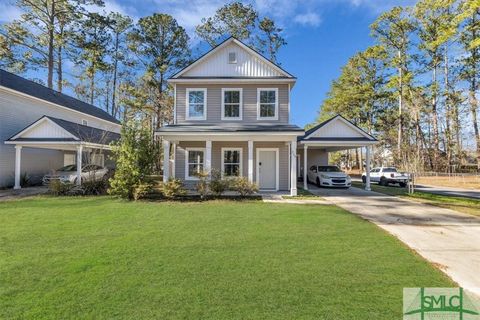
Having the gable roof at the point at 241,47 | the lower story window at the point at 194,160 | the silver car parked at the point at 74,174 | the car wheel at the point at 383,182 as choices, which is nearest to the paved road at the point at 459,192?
the car wheel at the point at 383,182

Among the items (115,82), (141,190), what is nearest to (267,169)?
(141,190)

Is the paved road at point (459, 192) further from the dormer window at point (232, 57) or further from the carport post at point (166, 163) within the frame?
the carport post at point (166, 163)

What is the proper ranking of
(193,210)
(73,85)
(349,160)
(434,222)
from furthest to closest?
(349,160) → (73,85) → (193,210) → (434,222)

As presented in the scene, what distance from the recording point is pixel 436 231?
24.2ft

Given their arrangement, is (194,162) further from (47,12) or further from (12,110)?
(47,12)

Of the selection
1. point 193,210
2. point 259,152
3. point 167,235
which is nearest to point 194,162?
point 259,152

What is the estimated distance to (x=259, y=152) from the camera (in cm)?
1603

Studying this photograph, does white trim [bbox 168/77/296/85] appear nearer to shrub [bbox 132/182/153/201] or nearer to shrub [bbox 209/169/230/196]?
shrub [bbox 209/169/230/196]

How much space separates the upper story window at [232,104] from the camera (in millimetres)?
15703

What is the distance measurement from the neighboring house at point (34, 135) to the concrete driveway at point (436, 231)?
14703mm

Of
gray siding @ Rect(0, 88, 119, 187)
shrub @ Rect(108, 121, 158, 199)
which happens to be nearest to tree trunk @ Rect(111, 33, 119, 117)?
gray siding @ Rect(0, 88, 119, 187)

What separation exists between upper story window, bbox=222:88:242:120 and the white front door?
8.35 feet

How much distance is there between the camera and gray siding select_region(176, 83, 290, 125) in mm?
15656

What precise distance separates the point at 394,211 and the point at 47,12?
2928cm
